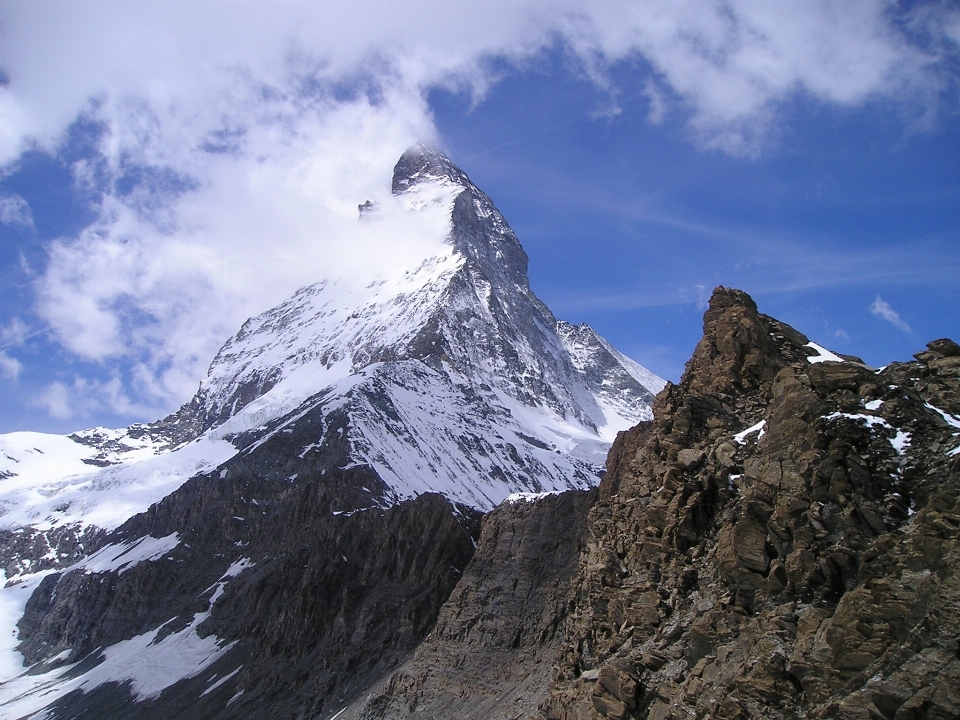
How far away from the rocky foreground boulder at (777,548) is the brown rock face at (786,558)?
2.3 inches

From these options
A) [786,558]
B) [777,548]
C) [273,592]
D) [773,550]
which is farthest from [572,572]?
[786,558]

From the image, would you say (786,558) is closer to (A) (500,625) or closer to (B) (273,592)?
(A) (500,625)

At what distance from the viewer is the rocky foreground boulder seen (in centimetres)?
2362

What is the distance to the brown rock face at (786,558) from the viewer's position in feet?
77.2

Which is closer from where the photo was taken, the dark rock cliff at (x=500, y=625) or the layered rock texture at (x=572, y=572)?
the layered rock texture at (x=572, y=572)

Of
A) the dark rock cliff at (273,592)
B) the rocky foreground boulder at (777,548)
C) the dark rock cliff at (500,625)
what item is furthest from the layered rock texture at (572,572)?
the dark rock cliff at (273,592)

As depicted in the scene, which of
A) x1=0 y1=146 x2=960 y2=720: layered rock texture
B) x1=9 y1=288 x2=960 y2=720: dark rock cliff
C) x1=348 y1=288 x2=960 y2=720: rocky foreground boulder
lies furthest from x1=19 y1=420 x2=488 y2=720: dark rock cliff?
x1=348 y1=288 x2=960 y2=720: rocky foreground boulder

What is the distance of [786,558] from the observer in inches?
1113

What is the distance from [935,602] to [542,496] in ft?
323

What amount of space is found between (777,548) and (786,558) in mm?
841

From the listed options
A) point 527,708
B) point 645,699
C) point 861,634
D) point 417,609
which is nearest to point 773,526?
point 861,634

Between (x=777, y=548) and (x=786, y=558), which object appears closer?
(x=786, y=558)

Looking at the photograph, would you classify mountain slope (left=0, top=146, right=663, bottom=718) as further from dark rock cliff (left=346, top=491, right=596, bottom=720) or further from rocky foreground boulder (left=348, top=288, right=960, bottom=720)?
rocky foreground boulder (left=348, top=288, right=960, bottom=720)

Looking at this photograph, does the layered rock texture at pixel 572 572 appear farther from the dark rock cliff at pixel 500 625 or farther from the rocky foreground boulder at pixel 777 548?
the dark rock cliff at pixel 500 625
